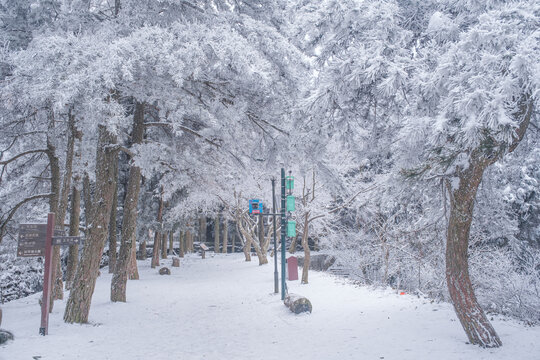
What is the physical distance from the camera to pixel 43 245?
7832mm

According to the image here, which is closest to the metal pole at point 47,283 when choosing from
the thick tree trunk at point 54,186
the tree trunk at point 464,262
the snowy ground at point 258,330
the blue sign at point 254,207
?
the snowy ground at point 258,330

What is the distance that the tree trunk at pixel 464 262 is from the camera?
20.1ft

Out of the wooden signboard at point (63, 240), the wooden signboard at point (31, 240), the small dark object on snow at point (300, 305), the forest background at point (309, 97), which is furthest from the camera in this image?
the small dark object on snow at point (300, 305)

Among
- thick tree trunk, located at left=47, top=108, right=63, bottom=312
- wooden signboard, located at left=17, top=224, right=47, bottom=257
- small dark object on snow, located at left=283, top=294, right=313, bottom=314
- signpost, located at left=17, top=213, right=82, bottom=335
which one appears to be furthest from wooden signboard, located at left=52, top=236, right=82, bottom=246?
small dark object on snow, located at left=283, top=294, right=313, bottom=314

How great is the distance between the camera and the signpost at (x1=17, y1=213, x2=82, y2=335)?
295 inches

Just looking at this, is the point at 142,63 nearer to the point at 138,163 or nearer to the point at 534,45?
the point at 138,163

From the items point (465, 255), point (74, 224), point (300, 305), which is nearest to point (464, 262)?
point (465, 255)

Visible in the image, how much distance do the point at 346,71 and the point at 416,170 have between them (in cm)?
188

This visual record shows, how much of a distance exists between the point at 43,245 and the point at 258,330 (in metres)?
4.80

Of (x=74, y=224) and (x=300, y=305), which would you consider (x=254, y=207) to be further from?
(x=74, y=224)

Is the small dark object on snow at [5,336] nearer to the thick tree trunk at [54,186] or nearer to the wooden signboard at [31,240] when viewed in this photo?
the wooden signboard at [31,240]

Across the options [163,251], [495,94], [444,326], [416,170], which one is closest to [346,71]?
[416,170]

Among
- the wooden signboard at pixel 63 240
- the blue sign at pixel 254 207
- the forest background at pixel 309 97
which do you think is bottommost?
the wooden signboard at pixel 63 240

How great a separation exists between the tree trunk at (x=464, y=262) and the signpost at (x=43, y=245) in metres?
7.14
